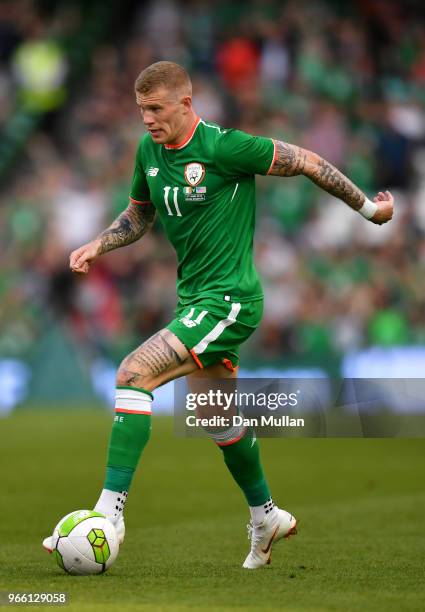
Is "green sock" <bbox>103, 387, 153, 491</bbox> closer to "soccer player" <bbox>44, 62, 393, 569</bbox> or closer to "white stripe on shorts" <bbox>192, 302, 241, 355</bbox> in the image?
"soccer player" <bbox>44, 62, 393, 569</bbox>

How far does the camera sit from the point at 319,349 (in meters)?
17.1

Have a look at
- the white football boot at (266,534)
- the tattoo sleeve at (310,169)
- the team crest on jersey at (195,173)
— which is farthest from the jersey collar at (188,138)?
the white football boot at (266,534)

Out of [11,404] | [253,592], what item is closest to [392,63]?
[11,404]

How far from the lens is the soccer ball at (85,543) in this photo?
224 inches

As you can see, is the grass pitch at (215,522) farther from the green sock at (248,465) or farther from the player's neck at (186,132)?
the player's neck at (186,132)

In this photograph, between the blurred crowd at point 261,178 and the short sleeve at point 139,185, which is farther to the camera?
the blurred crowd at point 261,178

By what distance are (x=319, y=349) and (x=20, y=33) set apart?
8285mm

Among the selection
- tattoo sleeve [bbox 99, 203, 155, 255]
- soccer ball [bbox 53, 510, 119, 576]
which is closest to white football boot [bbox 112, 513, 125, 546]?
soccer ball [bbox 53, 510, 119, 576]

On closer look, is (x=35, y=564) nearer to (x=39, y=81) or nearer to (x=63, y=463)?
(x=63, y=463)

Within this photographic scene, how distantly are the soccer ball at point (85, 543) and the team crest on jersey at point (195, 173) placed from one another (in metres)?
1.69

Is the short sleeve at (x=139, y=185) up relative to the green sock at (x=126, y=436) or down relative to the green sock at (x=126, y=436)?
up

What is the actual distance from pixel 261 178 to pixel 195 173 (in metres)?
12.8

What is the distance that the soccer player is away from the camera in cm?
603

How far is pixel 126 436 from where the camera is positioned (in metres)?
5.88
